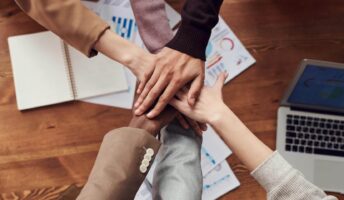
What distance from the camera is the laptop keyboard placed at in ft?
3.45

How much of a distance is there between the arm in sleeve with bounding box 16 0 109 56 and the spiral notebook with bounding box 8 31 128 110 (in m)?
0.18

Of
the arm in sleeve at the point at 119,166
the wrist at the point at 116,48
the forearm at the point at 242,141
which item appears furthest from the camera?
the wrist at the point at 116,48

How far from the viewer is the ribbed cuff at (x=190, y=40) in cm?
92

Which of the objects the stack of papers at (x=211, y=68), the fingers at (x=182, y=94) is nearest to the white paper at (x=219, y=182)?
the stack of papers at (x=211, y=68)

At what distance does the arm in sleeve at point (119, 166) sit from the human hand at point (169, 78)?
11 centimetres

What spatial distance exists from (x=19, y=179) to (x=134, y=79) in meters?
0.35

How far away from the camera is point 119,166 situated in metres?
0.78

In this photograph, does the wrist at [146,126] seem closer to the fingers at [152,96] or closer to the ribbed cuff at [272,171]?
the fingers at [152,96]

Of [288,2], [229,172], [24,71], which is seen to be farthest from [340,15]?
[24,71]

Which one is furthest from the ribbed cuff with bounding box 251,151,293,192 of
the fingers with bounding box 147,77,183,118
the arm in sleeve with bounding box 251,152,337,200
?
the fingers with bounding box 147,77,183,118

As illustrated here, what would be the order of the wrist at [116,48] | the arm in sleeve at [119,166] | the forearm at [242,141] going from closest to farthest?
the arm in sleeve at [119,166] < the forearm at [242,141] < the wrist at [116,48]

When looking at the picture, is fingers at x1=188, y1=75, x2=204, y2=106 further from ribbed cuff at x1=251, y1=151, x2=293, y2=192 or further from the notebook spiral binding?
the notebook spiral binding

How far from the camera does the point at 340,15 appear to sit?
1.16 m

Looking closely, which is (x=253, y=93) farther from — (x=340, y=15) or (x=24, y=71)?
(x=24, y=71)
